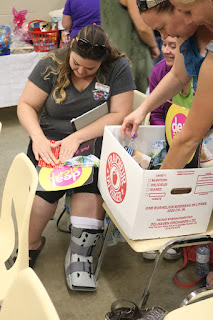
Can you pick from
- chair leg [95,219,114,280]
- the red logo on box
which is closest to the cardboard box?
the red logo on box

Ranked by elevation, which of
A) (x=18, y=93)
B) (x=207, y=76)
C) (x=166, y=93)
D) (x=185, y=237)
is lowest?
(x=18, y=93)

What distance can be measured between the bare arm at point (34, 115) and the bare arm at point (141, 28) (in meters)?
0.97

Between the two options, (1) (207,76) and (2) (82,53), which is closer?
(1) (207,76)

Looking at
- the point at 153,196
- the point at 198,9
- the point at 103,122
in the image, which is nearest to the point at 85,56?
the point at 103,122

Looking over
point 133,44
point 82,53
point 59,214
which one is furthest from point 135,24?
point 59,214

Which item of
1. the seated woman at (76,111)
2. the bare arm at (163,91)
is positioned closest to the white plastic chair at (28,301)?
the bare arm at (163,91)

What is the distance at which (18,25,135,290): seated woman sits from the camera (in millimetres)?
2197

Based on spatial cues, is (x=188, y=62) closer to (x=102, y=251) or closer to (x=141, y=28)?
(x=102, y=251)

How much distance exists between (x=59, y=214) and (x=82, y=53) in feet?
3.53

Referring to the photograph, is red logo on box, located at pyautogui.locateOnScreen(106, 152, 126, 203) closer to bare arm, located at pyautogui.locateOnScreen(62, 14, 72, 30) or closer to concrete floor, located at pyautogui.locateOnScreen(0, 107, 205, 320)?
concrete floor, located at pyautogui.locateOnScreen(0, 107, 205, 320)

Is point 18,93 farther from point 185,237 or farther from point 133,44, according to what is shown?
point 185,237

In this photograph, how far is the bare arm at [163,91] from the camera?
176cm

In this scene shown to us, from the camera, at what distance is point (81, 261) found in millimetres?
2232

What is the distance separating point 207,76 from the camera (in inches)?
48.8
